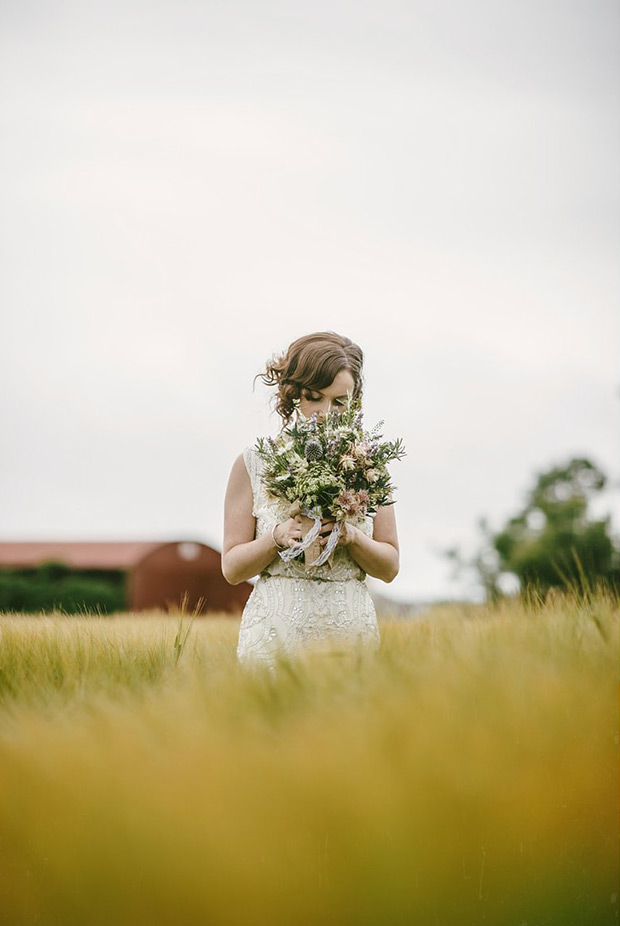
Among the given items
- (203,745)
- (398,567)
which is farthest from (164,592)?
(203,745)

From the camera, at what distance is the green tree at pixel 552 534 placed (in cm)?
2133

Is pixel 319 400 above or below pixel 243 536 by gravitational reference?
above

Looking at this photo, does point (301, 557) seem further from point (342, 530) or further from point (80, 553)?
point (80, 553)

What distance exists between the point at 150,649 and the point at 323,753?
3.72ft

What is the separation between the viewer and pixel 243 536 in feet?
9.89

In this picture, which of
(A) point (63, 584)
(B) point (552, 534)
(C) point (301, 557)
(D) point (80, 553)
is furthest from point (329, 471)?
(B) point (552, 534)

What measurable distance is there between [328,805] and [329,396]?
154 centimetres

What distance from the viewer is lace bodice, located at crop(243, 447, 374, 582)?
2.96 m

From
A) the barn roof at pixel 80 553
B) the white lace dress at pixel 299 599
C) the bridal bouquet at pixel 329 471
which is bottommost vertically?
the white lace dress at pixel 299 599

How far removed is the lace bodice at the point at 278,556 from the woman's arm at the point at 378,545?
0.15 ft

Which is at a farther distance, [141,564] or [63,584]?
[141,564]

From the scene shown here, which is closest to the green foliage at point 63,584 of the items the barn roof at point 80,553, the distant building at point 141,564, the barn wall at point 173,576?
the distant building at point 141,564

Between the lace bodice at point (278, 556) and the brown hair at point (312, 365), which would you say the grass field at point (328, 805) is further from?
the brown hair at point (312, 365)

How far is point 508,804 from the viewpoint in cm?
166
